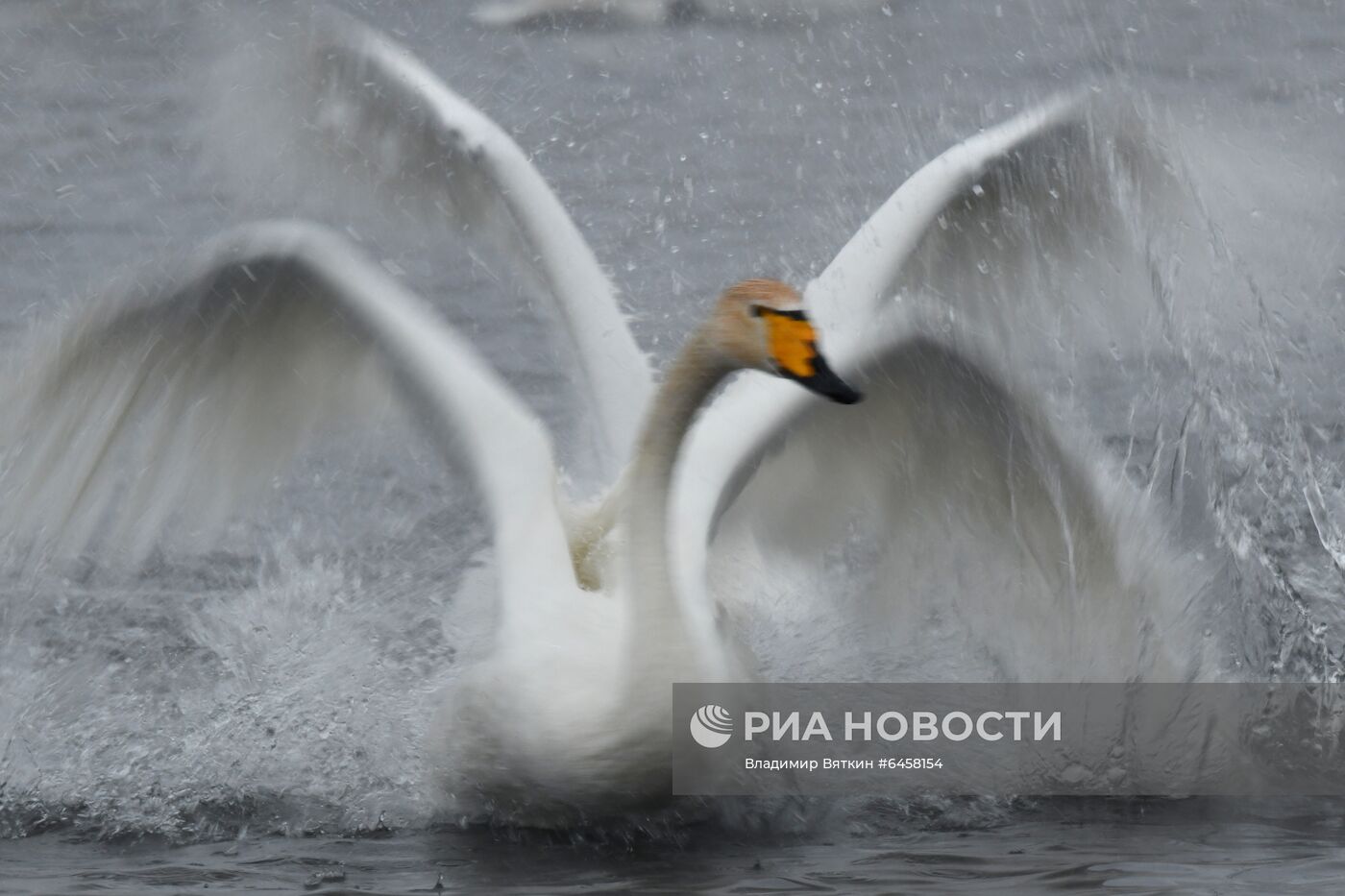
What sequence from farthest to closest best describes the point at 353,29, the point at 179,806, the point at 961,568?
1. the point at 353,29
2. the point at 961,568
3. the point at 179,806

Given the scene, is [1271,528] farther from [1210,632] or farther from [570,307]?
[570,307]

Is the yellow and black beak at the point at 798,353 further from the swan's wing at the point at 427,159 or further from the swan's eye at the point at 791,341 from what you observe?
the swan's wing at the point at 427,159

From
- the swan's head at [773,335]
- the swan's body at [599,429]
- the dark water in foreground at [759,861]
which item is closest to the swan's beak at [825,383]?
the swan's head at [773,335]

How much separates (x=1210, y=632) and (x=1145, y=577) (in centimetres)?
25

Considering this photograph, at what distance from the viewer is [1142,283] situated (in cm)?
677

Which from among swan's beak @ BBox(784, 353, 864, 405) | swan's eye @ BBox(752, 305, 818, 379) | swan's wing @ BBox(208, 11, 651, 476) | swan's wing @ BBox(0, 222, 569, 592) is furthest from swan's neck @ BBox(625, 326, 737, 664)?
swan's wing @ BBox(208, 11, 651, 476)

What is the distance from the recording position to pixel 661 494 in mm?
5352

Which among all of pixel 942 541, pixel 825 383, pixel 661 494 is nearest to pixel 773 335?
pixel 825 383

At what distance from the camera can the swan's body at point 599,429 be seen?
526cm

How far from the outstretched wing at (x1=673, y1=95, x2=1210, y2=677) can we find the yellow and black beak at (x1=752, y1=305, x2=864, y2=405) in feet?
3.10

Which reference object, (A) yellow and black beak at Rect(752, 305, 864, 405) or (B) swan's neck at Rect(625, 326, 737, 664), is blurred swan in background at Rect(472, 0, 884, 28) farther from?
(A) yellow and black beak at Rect(752, 305, 864, 405)

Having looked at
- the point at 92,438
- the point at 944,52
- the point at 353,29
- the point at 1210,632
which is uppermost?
the point at 944,52

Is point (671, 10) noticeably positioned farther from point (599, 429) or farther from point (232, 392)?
point (232, 392)

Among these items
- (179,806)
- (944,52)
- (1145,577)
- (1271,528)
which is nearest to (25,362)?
(179,806)
